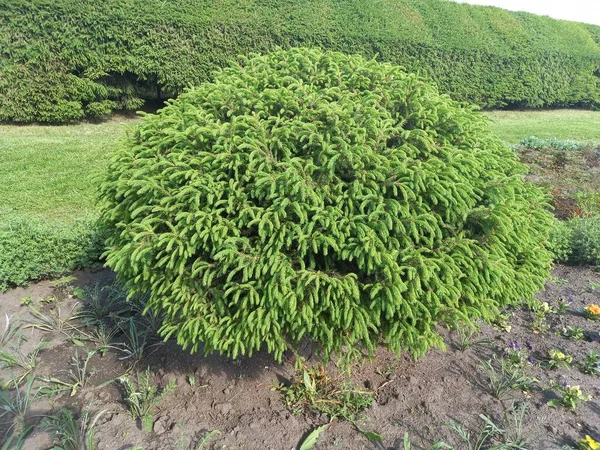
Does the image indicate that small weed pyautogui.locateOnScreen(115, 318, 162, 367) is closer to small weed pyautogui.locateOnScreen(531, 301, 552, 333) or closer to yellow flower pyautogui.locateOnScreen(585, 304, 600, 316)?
small weed pyautogui.locateOnScreen(531, 301, 552, 333)

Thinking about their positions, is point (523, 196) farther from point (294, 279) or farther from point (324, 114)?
point (294, 279)

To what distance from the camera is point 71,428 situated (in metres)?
2.47

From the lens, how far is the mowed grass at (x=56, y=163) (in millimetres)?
5711

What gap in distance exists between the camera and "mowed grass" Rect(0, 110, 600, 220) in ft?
18.7

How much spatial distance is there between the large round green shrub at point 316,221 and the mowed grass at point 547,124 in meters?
8.76

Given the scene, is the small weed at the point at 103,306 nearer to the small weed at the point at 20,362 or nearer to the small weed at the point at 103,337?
the small weed at the point at 103,337

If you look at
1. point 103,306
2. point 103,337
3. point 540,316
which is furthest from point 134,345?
point 540,316

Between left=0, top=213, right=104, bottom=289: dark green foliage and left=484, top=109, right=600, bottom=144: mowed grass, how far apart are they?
9509mm

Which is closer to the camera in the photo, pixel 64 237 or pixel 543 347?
pixel 543 347

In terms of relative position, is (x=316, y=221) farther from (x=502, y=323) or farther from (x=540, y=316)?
(x=540, y=316)

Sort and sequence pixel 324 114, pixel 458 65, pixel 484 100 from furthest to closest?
pixel 484 100 < pixel 458 65 < pixel 324 114

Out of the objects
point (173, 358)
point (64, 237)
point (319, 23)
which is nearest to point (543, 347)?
point (173, 358)

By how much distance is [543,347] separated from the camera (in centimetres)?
337

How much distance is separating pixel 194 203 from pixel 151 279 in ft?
1.58
